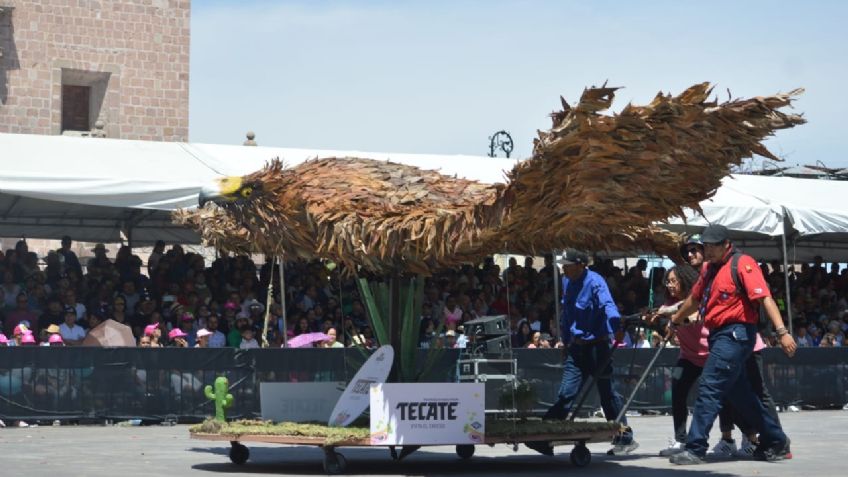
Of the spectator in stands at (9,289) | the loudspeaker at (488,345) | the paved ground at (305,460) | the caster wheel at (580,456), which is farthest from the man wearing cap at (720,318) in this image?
the spectator in stands at (9,289)

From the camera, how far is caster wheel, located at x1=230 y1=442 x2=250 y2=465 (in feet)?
42.8

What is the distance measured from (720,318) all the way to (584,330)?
1.67 m

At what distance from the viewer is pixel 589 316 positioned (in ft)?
45.7

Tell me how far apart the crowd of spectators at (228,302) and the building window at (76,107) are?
19100 millimetres

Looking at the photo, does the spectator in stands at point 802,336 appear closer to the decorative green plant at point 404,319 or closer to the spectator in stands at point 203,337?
the spectator in stands at point 203,337

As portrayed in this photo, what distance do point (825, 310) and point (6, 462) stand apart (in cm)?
1941

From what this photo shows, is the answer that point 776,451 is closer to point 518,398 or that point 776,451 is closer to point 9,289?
point 518,398

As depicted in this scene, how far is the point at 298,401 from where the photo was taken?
13.7 metres

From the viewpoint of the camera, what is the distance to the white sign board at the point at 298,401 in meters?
13.6

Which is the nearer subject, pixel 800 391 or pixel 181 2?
pixel 800 391

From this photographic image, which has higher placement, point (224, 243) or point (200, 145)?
point (200, 145)

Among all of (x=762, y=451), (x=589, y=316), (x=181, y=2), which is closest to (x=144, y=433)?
(x=589, y=316)

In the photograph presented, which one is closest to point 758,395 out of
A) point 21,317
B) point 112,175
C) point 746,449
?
point 746,449

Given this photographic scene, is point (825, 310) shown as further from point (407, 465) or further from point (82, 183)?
point (407, 465)
